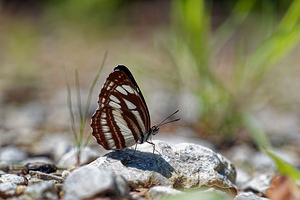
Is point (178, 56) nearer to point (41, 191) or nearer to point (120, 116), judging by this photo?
point (120, 116)

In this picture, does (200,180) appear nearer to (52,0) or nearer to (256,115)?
(256,115)

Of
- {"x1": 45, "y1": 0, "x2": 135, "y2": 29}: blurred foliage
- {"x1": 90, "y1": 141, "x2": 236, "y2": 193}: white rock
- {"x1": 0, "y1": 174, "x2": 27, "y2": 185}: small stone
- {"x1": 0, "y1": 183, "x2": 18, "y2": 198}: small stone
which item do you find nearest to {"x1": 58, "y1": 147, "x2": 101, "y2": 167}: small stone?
{"x1": 90, "y1": 141, "x2": 236, "y2": 193}: white rock

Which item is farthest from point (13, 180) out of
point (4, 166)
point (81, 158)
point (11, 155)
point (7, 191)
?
point (11, 155)

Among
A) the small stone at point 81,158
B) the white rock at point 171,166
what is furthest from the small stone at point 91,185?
the small stone at point 81,158

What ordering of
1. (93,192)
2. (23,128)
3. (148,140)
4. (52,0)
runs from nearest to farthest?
(93,192) < (148,140) < (23,128) < (52,0)

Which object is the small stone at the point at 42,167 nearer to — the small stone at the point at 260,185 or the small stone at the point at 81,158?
the small stone at the point at 81,158

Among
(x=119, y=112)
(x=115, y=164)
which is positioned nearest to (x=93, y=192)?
(x=115, y=164)
